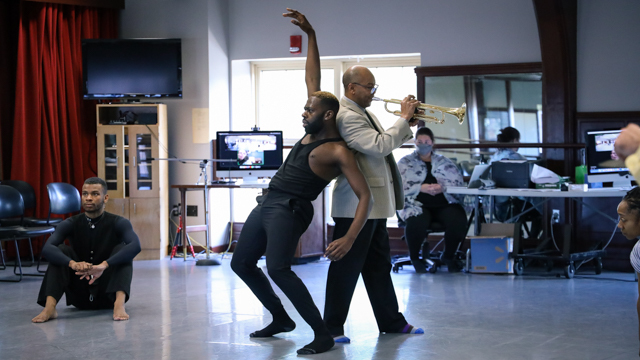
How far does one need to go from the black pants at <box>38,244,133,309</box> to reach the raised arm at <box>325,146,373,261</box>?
5.42ft

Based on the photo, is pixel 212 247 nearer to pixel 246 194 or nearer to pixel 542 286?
pixel 246 194

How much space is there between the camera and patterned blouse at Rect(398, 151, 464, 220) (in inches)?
240

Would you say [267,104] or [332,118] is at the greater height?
[267,104]

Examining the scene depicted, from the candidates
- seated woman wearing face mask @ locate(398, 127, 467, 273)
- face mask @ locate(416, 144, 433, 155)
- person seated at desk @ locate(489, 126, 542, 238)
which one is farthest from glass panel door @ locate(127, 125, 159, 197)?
person seated at desk @ locate(489, 126, 542, 238)

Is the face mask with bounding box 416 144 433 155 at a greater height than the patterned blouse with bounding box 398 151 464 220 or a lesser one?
greater

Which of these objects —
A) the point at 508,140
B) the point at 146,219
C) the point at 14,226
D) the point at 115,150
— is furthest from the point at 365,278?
the point at 115,150

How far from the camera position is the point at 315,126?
10.6 feet

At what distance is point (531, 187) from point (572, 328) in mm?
2455

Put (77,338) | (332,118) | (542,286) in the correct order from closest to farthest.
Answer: (332,118), (77,338), (542,286)

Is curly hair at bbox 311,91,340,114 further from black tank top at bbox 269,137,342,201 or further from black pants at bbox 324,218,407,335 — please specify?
black pants at bbox 324,218,407,335

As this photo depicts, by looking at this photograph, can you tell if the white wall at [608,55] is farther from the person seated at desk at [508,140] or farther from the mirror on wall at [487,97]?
the person seated at desk at [508,140]

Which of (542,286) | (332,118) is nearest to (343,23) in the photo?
(542,286)

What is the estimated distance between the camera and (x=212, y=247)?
7.44 m

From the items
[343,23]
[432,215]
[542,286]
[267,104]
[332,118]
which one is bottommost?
[542,286]
